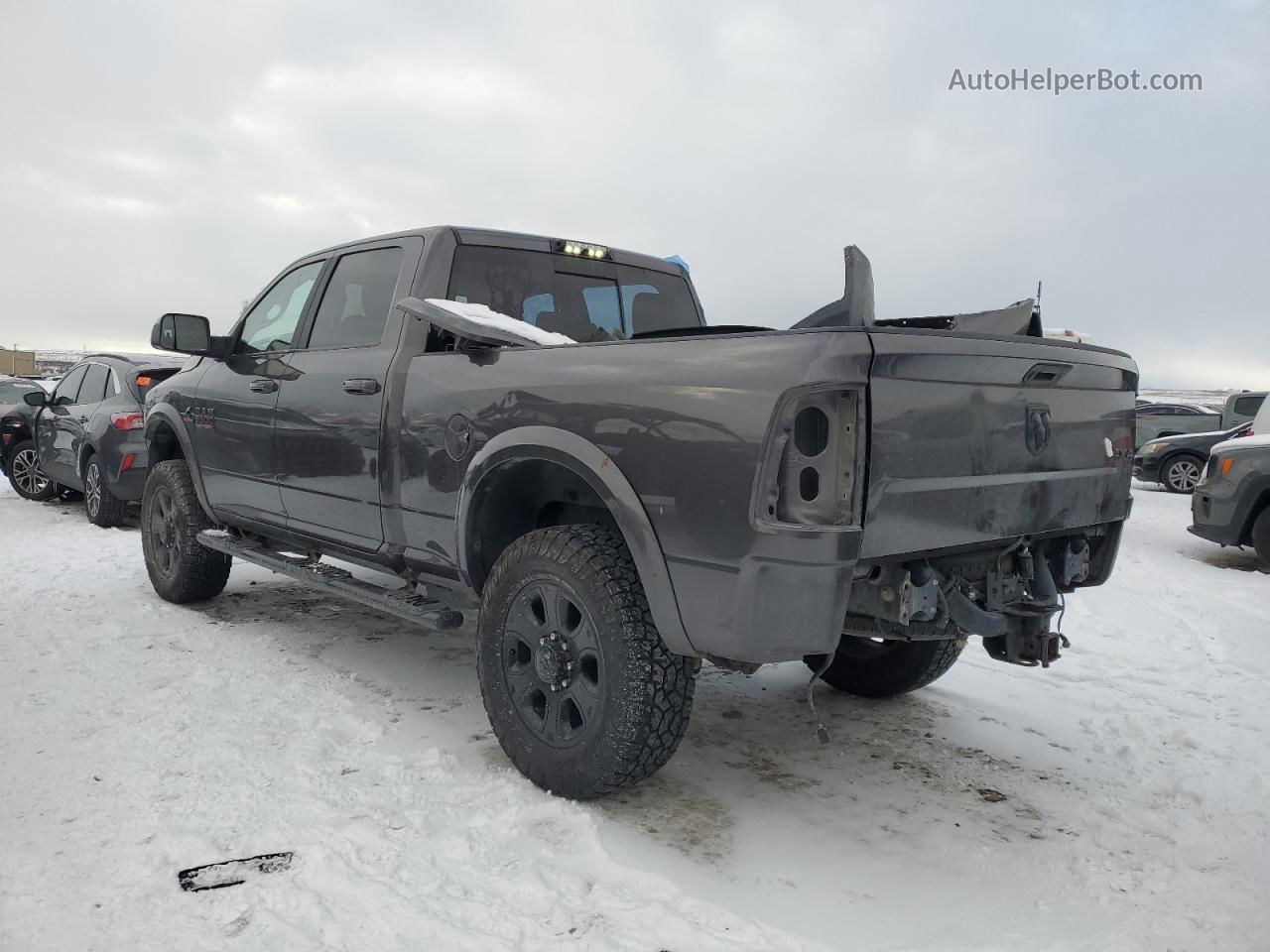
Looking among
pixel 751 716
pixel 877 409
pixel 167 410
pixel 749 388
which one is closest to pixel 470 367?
pixel 749 388

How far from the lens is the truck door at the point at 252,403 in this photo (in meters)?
4.56

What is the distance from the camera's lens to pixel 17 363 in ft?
123

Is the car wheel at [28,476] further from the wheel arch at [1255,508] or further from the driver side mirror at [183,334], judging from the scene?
the wheel arch at [1255,508]

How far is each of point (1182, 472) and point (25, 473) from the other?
16247 mm

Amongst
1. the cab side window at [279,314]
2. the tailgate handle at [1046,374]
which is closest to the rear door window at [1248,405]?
the tailgate handle at [1046,374]

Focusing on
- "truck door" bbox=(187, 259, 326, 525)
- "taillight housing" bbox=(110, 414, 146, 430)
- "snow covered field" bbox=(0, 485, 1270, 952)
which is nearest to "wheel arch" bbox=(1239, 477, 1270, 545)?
"snow covered field" bbox=(0, 485, 1270, 952)

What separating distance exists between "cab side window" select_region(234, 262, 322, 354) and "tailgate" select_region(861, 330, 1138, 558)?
3.27 meters

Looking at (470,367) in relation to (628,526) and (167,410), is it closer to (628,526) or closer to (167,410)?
(628,526)

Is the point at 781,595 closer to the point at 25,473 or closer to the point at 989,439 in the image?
the point at 989,439

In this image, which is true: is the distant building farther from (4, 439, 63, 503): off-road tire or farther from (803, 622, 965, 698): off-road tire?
(803, 622, 965, 698): off-road tire

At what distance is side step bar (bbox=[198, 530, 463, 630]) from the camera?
347 centimetres

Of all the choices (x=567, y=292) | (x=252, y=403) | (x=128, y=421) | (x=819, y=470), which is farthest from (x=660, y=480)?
(x=128, y=421)

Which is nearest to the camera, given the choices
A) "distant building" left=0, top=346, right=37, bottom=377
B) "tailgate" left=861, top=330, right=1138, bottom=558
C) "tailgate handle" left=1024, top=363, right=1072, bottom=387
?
"tailgate" left=861, top=330, right=1138, bottom=558

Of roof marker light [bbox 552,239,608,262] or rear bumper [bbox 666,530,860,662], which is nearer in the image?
rear bumper [bbox 666,530,860,662]
